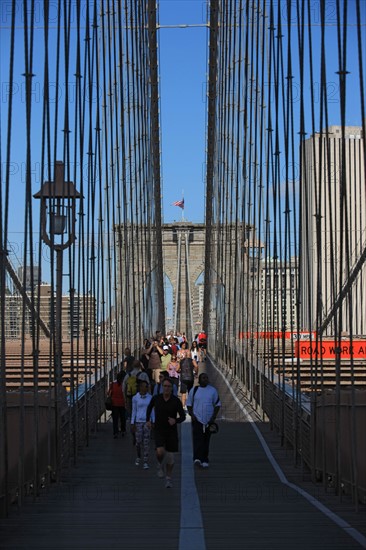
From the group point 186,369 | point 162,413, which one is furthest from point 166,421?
point 186,369

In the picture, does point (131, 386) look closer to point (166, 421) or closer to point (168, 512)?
point (166, 421)

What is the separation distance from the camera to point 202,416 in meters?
12.6

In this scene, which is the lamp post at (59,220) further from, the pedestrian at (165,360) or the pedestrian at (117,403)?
the pedestrian at (165,360)

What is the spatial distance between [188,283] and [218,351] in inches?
1787

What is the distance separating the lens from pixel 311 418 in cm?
1143

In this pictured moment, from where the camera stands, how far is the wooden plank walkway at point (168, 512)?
693 centimetres

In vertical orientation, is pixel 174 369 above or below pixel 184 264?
below

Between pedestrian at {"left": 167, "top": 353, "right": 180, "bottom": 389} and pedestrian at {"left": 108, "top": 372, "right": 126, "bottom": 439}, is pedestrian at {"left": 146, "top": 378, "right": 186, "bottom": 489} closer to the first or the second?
pedestrian at {"left": 108, "top": 372, "right": 126, "bottom": 439}

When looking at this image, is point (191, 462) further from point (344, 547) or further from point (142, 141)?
point (142, 141)

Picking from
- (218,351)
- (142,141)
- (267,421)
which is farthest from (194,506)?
(142,141)

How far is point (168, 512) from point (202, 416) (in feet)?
12.7

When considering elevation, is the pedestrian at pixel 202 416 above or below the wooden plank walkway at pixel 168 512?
above

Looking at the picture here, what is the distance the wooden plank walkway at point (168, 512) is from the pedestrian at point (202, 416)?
0.62 feet

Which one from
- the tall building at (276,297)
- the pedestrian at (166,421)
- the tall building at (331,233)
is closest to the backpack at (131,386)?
the tall building at (276,297)
